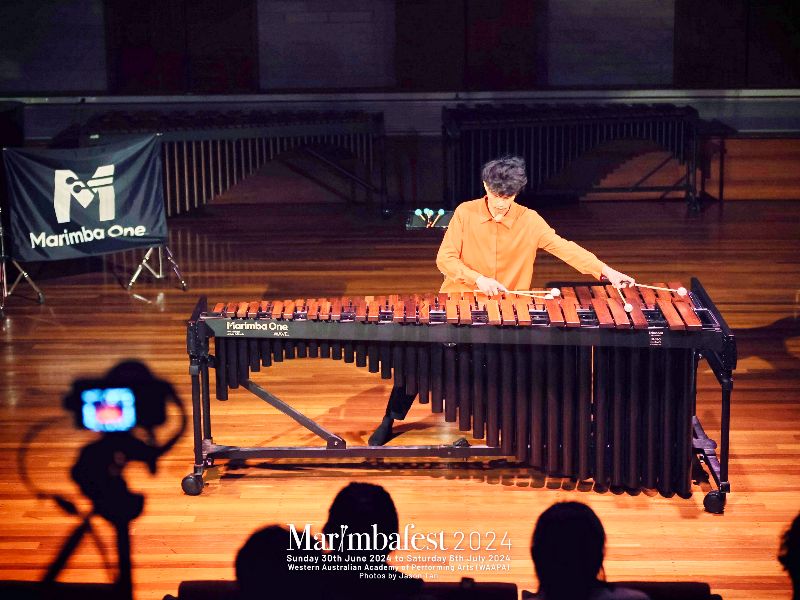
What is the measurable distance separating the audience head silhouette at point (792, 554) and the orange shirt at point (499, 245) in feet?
4.62

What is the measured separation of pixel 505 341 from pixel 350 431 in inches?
56.5

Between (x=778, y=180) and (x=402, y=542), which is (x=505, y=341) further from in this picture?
(x=778, y=180)

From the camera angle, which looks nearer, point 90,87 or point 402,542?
point 402,542

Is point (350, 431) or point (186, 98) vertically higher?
point (186, 98)

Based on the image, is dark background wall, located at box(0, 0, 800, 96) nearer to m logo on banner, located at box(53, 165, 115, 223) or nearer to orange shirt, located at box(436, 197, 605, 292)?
m logo on banner, located at box(53, 165, 115, 223)

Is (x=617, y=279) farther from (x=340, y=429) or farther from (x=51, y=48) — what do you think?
(x=51, y=48)

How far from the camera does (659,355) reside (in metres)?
5.00

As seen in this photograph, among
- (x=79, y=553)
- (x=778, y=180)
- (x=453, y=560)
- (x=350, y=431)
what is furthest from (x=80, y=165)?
(x=778, y=180)

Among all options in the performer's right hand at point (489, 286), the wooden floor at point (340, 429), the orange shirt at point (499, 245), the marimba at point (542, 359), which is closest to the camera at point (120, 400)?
the wooden floor at point (340, 429)

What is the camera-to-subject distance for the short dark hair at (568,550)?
380 centimetres

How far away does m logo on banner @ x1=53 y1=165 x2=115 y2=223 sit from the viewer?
28.2 ft

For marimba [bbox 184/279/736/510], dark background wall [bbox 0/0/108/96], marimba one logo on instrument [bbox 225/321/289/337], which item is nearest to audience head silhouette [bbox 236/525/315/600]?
marimba [bbox 184/279/736/510]

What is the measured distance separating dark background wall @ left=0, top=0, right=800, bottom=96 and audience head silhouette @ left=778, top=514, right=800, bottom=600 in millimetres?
9145

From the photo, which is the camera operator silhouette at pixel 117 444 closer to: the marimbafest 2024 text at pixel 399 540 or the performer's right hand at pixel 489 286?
the marimbafest 2024 text at pixel 399 540
